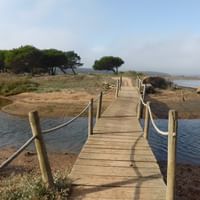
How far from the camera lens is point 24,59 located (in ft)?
210

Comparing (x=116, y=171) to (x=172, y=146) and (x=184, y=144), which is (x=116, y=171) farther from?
(x=184, y=144)

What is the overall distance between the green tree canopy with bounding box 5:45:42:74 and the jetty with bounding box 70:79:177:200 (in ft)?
181

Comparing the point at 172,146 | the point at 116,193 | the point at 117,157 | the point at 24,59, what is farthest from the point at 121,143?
the point at 24,59

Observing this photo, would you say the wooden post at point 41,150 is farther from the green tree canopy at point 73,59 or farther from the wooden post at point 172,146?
the green tree canopy at point 73,59

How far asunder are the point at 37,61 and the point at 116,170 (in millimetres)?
60188

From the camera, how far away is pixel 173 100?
30703 mm

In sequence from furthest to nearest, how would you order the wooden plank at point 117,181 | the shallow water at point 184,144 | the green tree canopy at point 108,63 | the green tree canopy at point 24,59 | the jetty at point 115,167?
the green tree canopy at point 108,63
the green tree canopy at point 24,59
the shallow water at point 184,144
the wooden plank at point 117,181
the jetty at point 115,167

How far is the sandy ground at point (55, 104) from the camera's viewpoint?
25.8 metres

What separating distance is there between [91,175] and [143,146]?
288 centimetres

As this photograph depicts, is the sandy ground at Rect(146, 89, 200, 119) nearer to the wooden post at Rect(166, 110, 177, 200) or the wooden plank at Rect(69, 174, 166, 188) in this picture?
the wooden plank at Rect(69, 174, 166, 188)

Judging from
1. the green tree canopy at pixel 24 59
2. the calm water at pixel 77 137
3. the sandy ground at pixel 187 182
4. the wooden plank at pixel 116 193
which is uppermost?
the green tree canopy at pixel 24 59

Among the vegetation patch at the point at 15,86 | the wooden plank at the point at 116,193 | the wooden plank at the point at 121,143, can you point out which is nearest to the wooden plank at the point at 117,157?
the wooden plank at the point at 121,143

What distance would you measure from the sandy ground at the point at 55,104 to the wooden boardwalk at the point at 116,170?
14.9m

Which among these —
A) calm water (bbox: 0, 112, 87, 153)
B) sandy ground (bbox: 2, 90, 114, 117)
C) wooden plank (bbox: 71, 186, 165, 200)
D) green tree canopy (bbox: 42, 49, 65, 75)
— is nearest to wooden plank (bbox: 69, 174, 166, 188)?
wooden plank (bbox: 71, 186, 165, 200)
